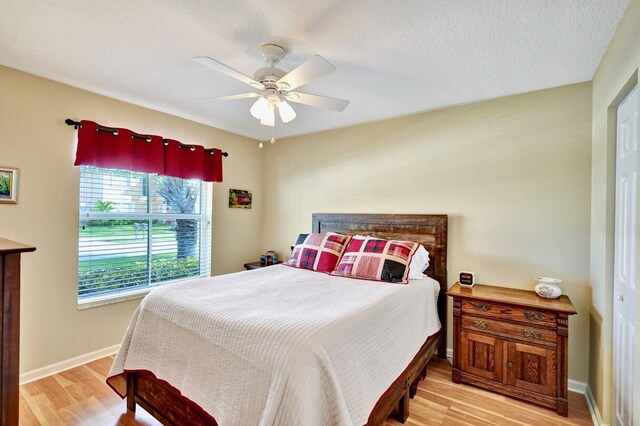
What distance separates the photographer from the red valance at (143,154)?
2.67 m

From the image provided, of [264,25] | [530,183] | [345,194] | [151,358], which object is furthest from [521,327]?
[264,25]

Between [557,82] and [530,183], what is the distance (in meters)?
0.81

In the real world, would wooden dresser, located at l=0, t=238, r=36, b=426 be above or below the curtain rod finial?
below

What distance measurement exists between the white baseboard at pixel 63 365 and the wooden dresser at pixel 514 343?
125 inches

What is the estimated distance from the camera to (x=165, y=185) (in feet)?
11.1

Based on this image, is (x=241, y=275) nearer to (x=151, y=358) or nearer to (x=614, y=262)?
(x=151, y=358)

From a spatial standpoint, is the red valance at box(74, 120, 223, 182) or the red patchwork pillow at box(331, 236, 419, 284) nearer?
the red patchwork pillow at box(331, 236, 419, 284)

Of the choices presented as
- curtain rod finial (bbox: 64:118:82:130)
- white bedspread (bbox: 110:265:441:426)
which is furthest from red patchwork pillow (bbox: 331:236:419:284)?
curtain rod finial (bbox: 64:118:82:130)

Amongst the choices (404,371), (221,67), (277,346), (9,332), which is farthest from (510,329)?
(9,332)

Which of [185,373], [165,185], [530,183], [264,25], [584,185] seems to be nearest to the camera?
[185,373]

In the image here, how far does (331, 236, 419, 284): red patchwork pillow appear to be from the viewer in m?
Answer: 2.56

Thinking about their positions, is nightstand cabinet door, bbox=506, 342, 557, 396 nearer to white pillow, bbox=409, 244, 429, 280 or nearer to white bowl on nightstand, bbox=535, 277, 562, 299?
white bowl on nightstand, bbox=535, 277, 562, 299

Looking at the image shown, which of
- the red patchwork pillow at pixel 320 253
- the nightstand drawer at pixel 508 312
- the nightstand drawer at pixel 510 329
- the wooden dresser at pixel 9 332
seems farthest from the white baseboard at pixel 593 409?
the wooden dresser at pixel 9 332

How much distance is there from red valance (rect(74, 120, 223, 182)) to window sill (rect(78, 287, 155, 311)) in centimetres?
125
